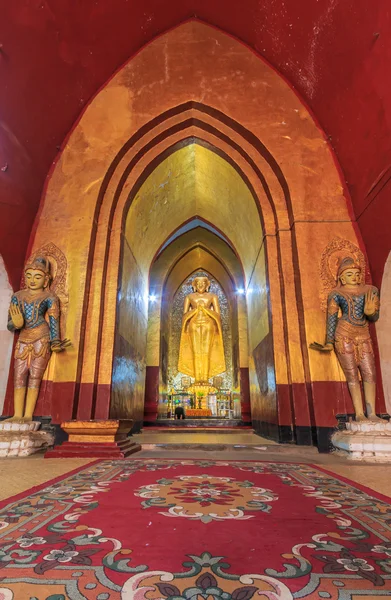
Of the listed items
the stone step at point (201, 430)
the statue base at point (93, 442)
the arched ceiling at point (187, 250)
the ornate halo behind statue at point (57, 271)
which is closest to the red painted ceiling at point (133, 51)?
the ornate halo behind statue at point (57, 271)

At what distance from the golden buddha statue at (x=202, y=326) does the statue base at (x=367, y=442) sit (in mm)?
6194

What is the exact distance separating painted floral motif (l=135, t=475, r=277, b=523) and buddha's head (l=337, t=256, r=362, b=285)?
109 inches

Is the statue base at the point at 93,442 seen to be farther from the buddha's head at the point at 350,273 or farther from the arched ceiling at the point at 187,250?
the arched ceiling at the point at 187,250

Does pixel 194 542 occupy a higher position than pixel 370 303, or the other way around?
pixel 370 303

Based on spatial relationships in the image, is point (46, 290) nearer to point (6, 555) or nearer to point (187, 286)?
point (6, 555)

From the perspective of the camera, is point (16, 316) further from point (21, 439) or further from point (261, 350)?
point (261, 350)

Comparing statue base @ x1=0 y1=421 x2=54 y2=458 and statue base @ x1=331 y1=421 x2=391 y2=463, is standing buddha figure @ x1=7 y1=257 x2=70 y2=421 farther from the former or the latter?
statue base @ x1=331 y1=421 x2=391 y2=463

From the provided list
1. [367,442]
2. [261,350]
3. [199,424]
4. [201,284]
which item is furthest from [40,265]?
[201,284]

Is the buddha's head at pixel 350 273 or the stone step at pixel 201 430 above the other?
the buddha's head at pixel 350 273

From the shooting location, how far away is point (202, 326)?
31.1 feet

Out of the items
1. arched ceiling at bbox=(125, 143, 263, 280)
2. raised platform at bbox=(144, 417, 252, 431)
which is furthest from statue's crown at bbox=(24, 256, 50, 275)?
raised platform at bbox=(144, 417, 252, 431)

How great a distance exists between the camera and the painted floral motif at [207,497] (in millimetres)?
1380

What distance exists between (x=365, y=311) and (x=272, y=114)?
3465 mm

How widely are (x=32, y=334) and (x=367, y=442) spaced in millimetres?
3690
